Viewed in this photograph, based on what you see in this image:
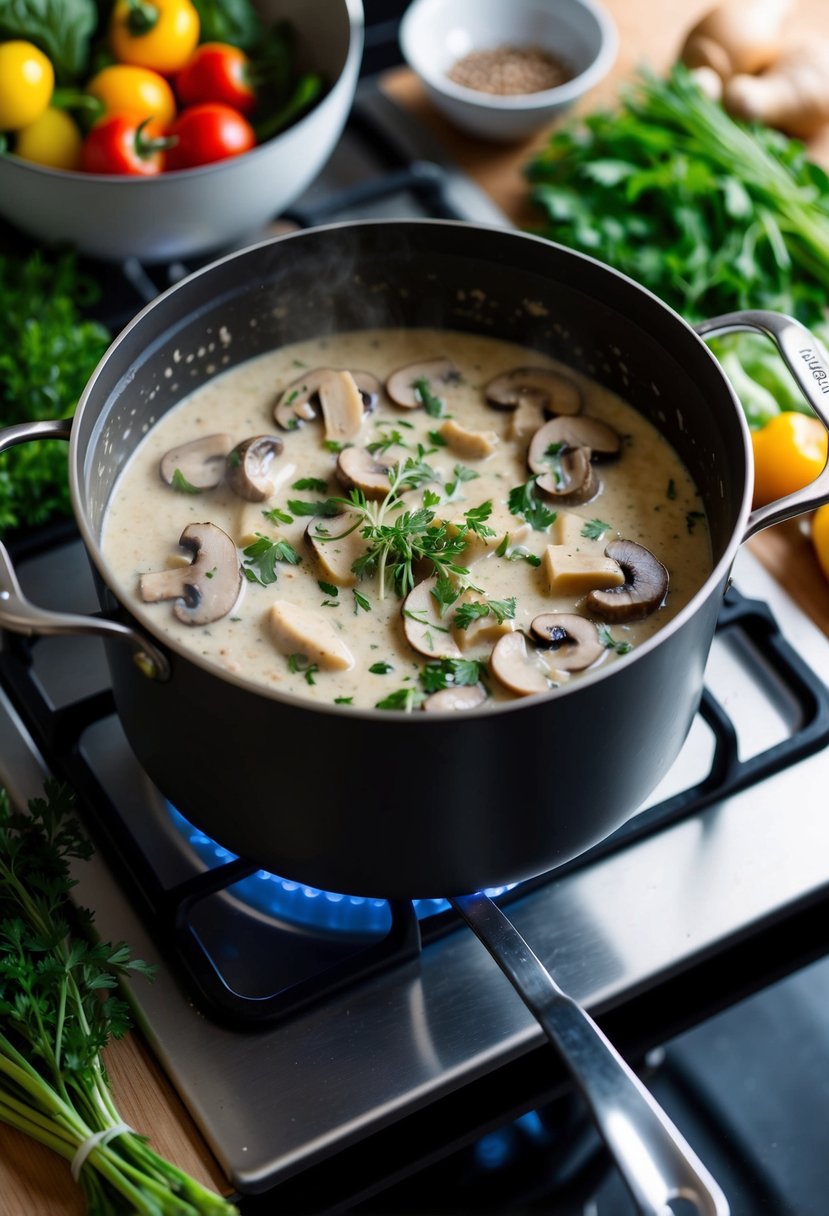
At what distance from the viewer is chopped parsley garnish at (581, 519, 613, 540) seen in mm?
1598

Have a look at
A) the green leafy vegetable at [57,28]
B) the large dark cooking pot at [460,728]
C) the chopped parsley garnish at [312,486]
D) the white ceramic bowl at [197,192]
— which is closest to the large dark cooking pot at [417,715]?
the large dark cooking pot at [460,728]

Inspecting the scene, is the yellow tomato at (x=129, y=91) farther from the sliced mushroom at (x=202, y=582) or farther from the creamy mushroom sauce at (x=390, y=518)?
the sliced mushroom at (x=202, y=582)

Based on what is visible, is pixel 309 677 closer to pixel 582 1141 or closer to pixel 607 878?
pixel 607 878

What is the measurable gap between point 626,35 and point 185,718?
6.14 feet

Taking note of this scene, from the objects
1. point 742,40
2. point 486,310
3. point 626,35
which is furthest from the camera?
point 626,35

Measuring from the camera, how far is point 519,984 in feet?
4.05

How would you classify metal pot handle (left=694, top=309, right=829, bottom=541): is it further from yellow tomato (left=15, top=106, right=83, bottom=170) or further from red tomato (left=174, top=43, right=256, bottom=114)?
yellow tomato (left=15, top=106, right=83, bottom=170)

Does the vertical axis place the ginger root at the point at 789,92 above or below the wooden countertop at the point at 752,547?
above

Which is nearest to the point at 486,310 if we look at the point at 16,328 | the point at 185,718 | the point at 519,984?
the point at 16,328

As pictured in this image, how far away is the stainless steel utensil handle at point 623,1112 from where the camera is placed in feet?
3.48

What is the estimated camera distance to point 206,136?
2.00 m

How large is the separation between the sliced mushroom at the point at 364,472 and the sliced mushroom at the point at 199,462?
0.50 feet

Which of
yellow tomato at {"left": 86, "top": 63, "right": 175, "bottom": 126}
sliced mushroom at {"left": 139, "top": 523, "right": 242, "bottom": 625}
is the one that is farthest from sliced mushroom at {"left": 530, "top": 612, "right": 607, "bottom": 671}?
yellow tomato at {"left": 86, "top": 63, "right": 175, "bottom": 126}

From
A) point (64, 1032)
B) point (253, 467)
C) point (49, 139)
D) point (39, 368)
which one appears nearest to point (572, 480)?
point (253, 467)
